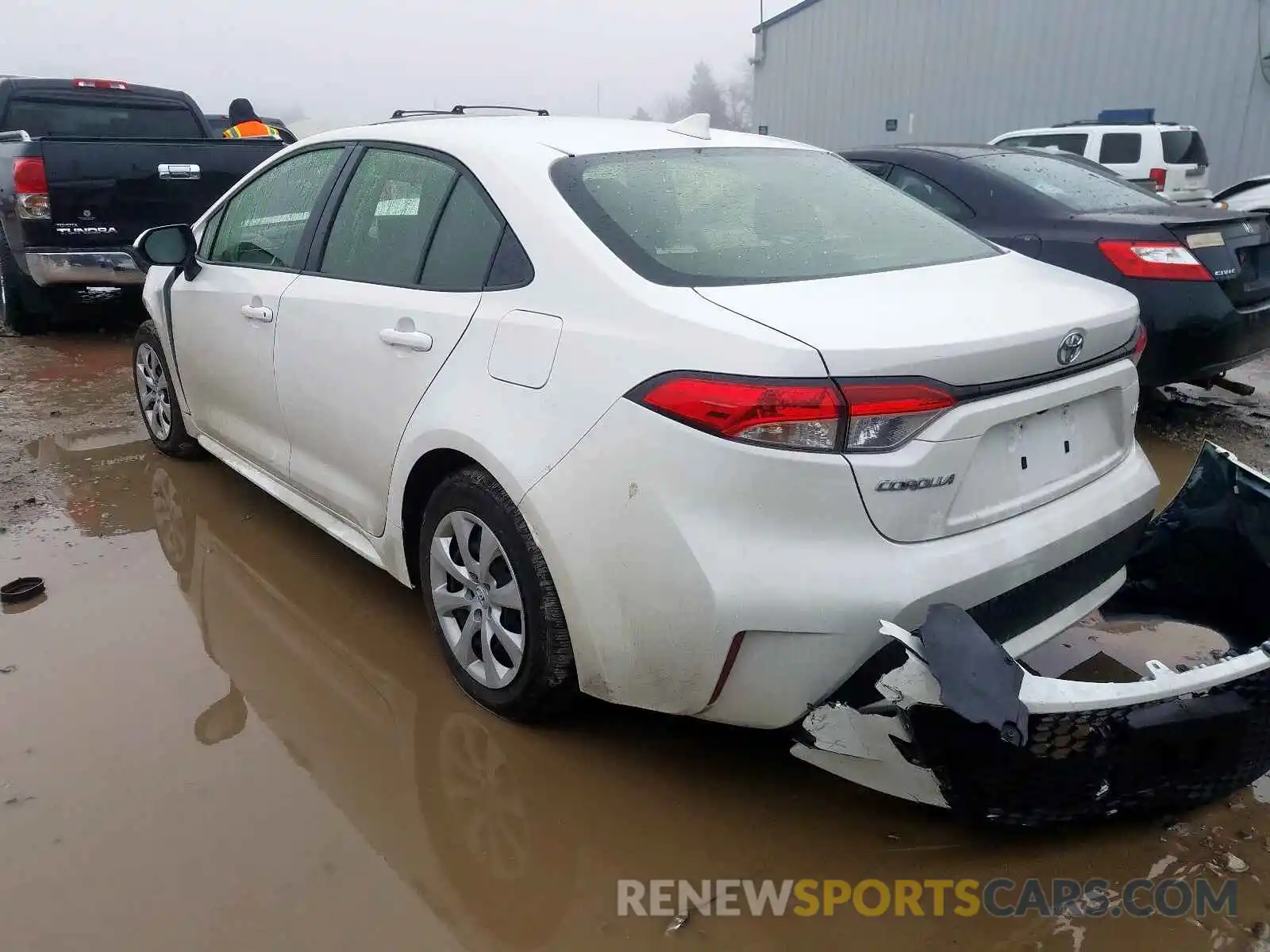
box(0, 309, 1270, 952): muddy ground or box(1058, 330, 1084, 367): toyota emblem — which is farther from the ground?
box(1058, 330, 1084, 367): toyota emblem

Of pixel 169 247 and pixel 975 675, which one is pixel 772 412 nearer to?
pixel 975 675

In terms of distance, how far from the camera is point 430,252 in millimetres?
2744

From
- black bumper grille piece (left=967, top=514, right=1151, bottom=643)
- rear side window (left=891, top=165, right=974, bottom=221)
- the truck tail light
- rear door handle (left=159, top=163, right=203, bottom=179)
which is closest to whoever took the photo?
black bumper grille piece (left=967, top=514, right=1151, bottom=643)

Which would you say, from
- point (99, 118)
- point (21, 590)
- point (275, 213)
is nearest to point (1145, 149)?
point (99, 118)

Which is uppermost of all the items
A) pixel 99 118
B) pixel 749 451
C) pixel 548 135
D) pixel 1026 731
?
pixel 99 118

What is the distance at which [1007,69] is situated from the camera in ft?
57.7

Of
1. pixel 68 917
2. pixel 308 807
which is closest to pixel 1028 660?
pixel 308 807

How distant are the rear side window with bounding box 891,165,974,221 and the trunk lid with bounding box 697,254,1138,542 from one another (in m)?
2.91

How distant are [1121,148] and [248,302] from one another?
12329 mm

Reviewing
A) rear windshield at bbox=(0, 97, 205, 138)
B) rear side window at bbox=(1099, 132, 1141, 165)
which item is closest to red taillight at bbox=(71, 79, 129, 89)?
rear windshield at bbox=(0, 97, 205, 138)

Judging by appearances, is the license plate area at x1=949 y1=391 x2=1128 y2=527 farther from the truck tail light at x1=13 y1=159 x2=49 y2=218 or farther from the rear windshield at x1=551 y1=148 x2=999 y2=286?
the truck tail light at x1=13 y1=159 x2=49 y2=218

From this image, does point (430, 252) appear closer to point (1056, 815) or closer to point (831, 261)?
point (831, 261)

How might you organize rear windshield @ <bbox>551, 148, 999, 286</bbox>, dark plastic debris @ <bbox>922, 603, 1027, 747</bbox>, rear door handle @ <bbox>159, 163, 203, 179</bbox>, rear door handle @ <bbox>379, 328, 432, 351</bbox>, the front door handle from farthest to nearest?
rear door handle @ <bbox>159, 163, 203, 179</bbox> < the front door handle < rear door handle @ <bbox>379, 328, 432, 351</bbox> < rear windshield @ <bbox>551, 148, 999, 286</bbox> < dark plastic debris @ <bbox>922, 603, 1027, 747</bbox>

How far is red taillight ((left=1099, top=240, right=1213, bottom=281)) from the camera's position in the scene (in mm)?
4445
